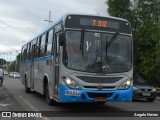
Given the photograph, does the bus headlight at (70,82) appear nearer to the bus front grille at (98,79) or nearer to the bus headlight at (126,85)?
the bus front grille at (98,79)

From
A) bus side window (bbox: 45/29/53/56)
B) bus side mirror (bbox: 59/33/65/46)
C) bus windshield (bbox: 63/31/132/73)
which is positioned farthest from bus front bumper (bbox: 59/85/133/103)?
bus side window (bbox: 45/29/53/56)

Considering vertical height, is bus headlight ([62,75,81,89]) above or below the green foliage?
below

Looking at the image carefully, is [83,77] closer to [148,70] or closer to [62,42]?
[62,42]

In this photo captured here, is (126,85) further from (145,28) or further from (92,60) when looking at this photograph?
(145,28)

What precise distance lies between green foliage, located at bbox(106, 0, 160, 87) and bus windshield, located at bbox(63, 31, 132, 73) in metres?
16.1

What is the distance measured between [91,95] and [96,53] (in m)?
1.37

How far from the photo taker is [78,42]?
514 inches

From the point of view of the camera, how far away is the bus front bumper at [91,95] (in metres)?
12.7

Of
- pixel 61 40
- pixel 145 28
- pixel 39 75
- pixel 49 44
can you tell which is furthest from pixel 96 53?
pixel 145 28

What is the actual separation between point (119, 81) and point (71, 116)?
6.45 ft

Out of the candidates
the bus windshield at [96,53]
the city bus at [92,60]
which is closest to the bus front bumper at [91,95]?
the city bus at [92,60]

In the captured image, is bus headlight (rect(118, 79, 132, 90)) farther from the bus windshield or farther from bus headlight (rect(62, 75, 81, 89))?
bus headlight (rect(62, 75, 81, 89))

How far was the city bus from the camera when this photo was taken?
507 inches

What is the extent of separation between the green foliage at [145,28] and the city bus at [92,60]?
52.6ft
